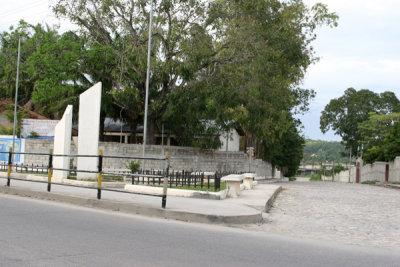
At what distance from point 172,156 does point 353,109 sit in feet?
190

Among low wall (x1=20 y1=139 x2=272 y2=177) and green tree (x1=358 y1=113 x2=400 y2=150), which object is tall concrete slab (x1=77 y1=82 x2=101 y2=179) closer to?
low wall (x1=20 y1=139 x2=272 y2=177)

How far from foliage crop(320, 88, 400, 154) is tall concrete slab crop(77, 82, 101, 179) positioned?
69.5m

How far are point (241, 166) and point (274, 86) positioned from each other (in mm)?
7321

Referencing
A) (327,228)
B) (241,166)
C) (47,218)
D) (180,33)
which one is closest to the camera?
(47,218)

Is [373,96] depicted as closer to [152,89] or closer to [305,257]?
[152,89]

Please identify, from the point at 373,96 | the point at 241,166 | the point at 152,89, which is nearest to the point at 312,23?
the point at 241,166

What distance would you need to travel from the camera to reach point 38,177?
1805cm

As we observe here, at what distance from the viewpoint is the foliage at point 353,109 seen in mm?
82250

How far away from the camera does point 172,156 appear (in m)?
33.2

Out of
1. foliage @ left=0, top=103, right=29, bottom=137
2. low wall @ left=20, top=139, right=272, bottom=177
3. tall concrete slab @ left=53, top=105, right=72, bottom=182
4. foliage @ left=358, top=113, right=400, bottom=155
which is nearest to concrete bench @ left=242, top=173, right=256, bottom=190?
low wall @ left=20, top=139, right=272, bottom=177

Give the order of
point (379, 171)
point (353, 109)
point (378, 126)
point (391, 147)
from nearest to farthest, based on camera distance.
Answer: point (391, 147), point (379, 171), point (378, 126), point (353, 109)

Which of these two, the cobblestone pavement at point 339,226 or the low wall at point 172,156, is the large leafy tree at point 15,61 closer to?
the low wall at point 172,156

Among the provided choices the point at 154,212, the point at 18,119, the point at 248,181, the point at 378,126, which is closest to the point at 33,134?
the point at 18,119

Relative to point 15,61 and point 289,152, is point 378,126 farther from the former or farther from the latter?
point 15,61
